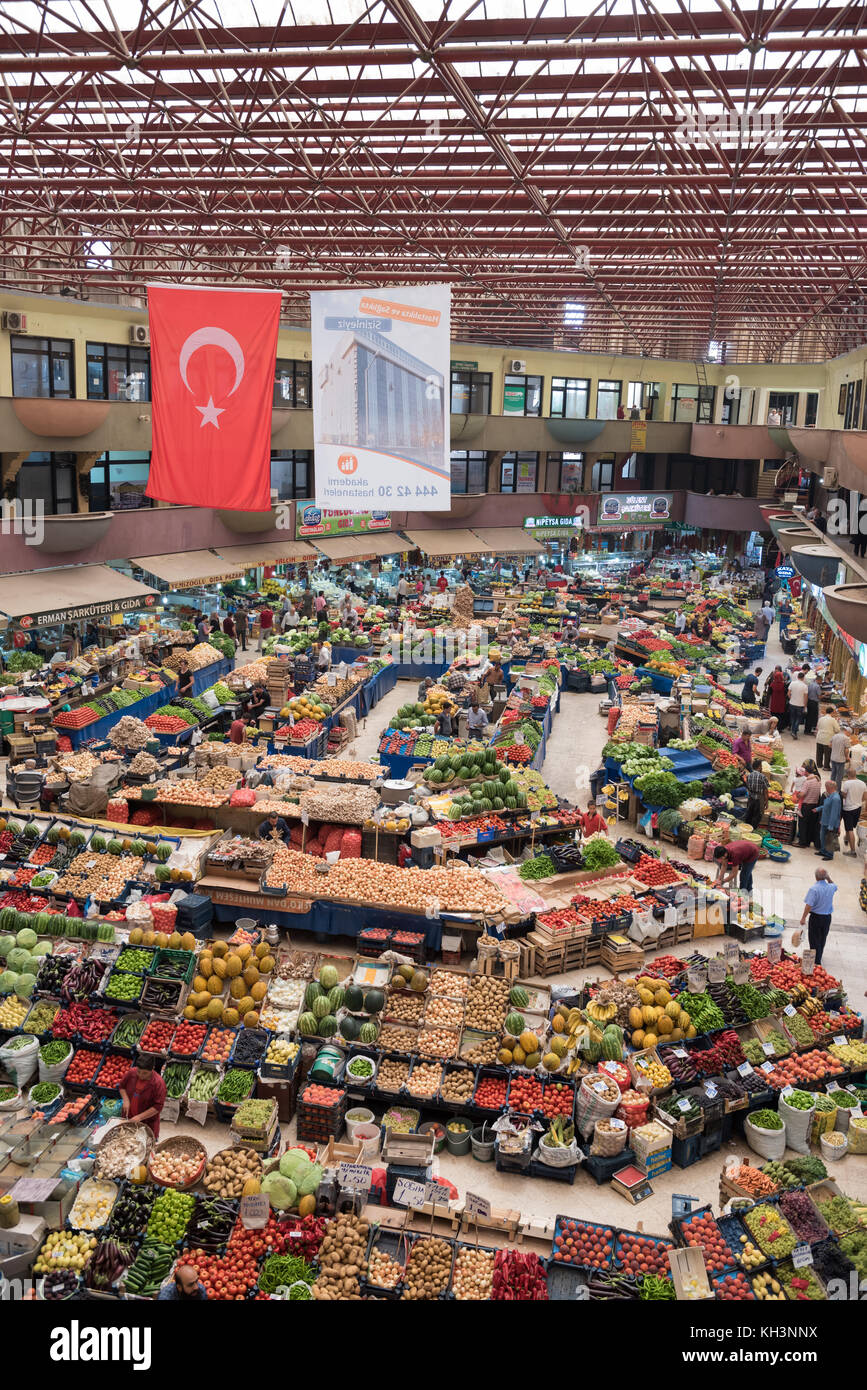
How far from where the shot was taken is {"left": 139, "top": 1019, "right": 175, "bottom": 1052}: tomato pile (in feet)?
26.8

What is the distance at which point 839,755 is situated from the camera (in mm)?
14742

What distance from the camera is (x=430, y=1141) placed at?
761cm

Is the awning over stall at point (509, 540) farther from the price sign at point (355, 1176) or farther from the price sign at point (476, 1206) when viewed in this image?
the price sign at point (476, 1206)

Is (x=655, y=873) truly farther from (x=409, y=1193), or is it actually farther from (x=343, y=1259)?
(x=343, y=1259)

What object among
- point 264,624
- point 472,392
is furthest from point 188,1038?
point 472,392

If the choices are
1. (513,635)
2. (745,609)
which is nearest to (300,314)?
(513,635)

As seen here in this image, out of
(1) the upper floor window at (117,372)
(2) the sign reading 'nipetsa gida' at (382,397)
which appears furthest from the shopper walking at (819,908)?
(1) the upper floor window at (117,372)

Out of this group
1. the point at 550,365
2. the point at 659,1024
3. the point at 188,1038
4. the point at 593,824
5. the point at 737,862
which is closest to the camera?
the point at 188,1038

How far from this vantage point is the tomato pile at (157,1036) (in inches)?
321

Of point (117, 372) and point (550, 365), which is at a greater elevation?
point (550, 365)

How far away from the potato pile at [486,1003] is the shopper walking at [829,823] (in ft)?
19.4

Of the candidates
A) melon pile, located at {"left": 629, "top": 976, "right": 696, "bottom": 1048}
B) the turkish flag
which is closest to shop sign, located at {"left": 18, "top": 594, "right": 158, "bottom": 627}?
the turkish flag

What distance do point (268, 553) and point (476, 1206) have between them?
22582 mm
